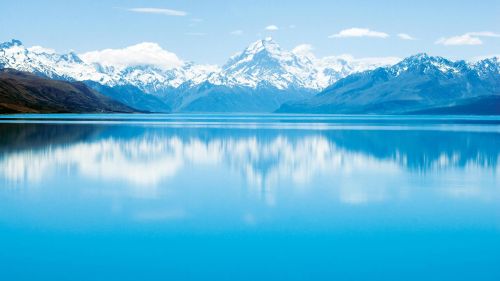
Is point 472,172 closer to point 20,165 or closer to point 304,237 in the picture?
point 304,237

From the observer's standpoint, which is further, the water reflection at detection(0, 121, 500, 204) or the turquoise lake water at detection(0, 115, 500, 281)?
the water reflection at detection(0, 121, 500, 204)

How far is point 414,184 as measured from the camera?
136ft

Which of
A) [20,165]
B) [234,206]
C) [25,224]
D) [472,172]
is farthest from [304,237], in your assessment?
[20,165]

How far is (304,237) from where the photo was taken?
24688mm

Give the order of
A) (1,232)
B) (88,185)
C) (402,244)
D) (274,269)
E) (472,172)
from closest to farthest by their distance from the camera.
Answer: (274,269) → (402,244) → (1,232) → (88,185) → (472,172)

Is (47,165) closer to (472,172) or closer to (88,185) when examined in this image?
(88,185)

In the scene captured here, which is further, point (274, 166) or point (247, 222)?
point (274, 166)

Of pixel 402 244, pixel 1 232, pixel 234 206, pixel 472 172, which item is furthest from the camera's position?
pixel 472 172

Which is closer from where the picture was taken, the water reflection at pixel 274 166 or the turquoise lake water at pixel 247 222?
the turquoise lake water at pixel 247 222

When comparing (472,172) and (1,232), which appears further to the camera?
(472,172)

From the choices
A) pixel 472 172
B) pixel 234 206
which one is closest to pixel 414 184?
pixel 472 172

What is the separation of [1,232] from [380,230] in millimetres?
16311

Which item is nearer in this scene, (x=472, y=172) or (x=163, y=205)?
(x=163, y=205)

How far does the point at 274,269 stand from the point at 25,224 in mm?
12858
